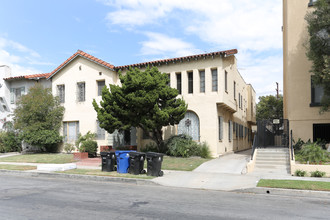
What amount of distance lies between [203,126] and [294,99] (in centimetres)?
564

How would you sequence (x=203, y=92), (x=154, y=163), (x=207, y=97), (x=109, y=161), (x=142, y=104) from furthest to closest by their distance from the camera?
(x=203, y=92), (x=207, y=97), (x=142, y=104), (x=109, y=161), (x=154, y=163)

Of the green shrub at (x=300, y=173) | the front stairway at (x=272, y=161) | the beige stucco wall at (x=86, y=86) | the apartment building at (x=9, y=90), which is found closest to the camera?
the green shrub at (x=300, y=173)

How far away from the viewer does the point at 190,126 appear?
1961cm

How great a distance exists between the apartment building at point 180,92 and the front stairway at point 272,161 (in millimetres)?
3719

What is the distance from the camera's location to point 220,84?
18.8m

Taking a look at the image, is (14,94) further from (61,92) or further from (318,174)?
(318,174)

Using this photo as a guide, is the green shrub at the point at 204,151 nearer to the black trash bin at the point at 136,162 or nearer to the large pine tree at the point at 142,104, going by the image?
the large pine tree at the point at 142,104

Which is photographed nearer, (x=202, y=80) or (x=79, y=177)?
(x=79, y=177)

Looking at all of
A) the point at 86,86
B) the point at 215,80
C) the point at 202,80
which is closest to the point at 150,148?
the point at 202,80

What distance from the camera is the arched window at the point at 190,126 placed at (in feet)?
63.8

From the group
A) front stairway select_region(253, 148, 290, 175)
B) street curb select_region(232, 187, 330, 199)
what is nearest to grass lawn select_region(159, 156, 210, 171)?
front stairway select_region(253, 148, 290, 175)

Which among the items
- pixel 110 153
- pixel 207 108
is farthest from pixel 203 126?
pixel 110 153

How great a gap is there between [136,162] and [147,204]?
5.43m

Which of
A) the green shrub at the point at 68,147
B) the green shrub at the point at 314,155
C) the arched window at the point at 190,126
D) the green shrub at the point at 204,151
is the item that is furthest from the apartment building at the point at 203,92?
the green shrub at the point at 314,155
